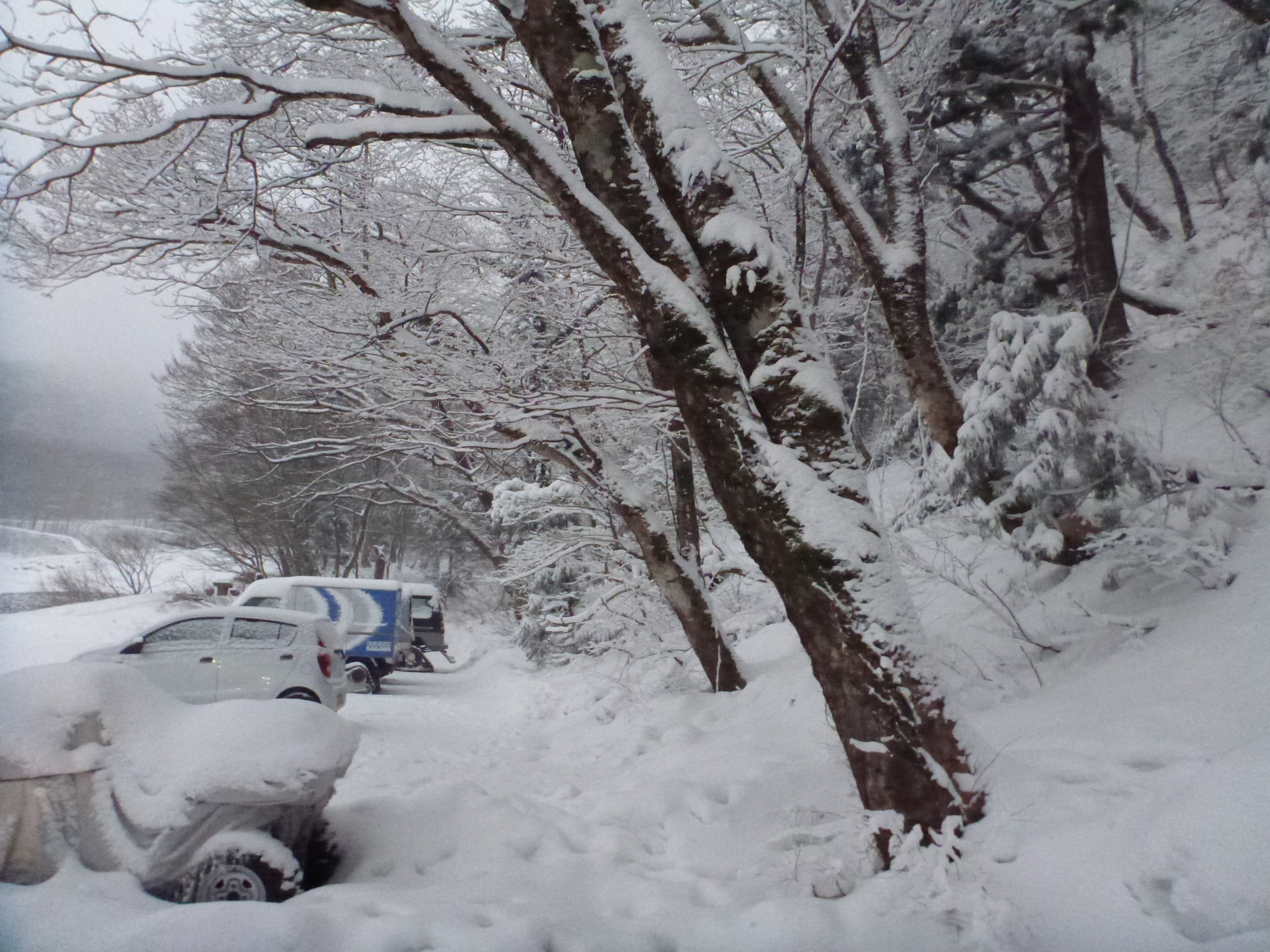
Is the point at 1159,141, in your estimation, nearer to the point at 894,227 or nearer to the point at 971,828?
the point at 894,227

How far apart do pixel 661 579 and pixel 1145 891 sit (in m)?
4.54

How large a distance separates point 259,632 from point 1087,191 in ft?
34.4

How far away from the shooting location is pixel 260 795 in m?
2.57

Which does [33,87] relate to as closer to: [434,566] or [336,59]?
[336,59]

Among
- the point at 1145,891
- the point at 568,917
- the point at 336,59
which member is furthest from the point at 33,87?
the point at 1145,891

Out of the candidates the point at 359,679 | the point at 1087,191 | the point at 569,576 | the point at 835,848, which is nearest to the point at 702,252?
the point at 835,848

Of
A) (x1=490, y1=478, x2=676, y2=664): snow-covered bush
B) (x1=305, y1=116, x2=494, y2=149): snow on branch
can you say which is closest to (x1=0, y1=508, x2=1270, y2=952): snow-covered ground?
(x1=305, y1=116, x2=494, y2=149): snow on branch

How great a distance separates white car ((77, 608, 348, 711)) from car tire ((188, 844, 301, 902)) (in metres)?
5.20

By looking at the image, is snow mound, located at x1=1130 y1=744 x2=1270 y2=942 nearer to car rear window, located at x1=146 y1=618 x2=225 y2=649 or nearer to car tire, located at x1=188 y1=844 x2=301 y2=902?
car tire, located at x1=188 y1=844 x2=301 y2=902

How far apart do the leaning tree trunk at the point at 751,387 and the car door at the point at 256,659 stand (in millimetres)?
6476

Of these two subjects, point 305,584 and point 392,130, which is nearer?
point 392,130

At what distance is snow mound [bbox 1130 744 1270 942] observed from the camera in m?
1.74

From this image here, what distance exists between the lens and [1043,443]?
3682mm

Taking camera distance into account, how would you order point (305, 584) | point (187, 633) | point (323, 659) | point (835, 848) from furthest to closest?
point (305, 584) < point (323, 659) < point (187, 633) < point (835, 848)
